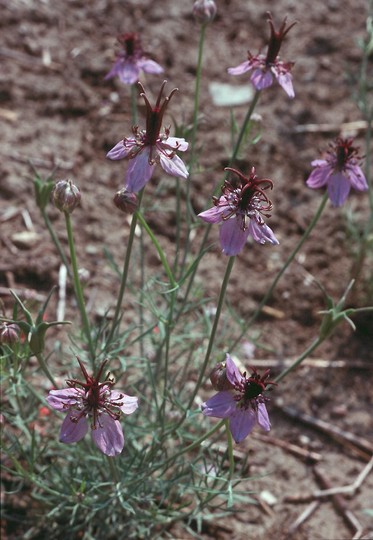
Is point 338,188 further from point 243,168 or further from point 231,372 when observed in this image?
point 243,168

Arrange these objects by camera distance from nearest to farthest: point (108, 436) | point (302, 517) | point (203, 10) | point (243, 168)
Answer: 1. point (108, 436)
2. point (203, 10)
3. point (302, 517)
4. point (243, 168)

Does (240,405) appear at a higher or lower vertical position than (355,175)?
lower

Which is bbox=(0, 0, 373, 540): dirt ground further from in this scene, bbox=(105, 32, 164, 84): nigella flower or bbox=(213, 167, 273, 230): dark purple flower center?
bbox=(213, 167, 273, 230): dark purple flower center

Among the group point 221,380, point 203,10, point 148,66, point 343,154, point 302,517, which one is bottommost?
point 302,517

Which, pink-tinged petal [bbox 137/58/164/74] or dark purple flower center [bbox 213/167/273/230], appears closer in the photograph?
dark purple flower center [bbox 213/167/273/230]

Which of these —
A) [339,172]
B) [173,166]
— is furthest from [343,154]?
[173,166]

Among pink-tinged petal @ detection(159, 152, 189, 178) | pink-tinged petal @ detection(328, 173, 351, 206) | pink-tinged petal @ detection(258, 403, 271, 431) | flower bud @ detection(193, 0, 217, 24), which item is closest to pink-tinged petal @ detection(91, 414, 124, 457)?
pink-tinged petal @ detection(258, 403, 271, 431)
